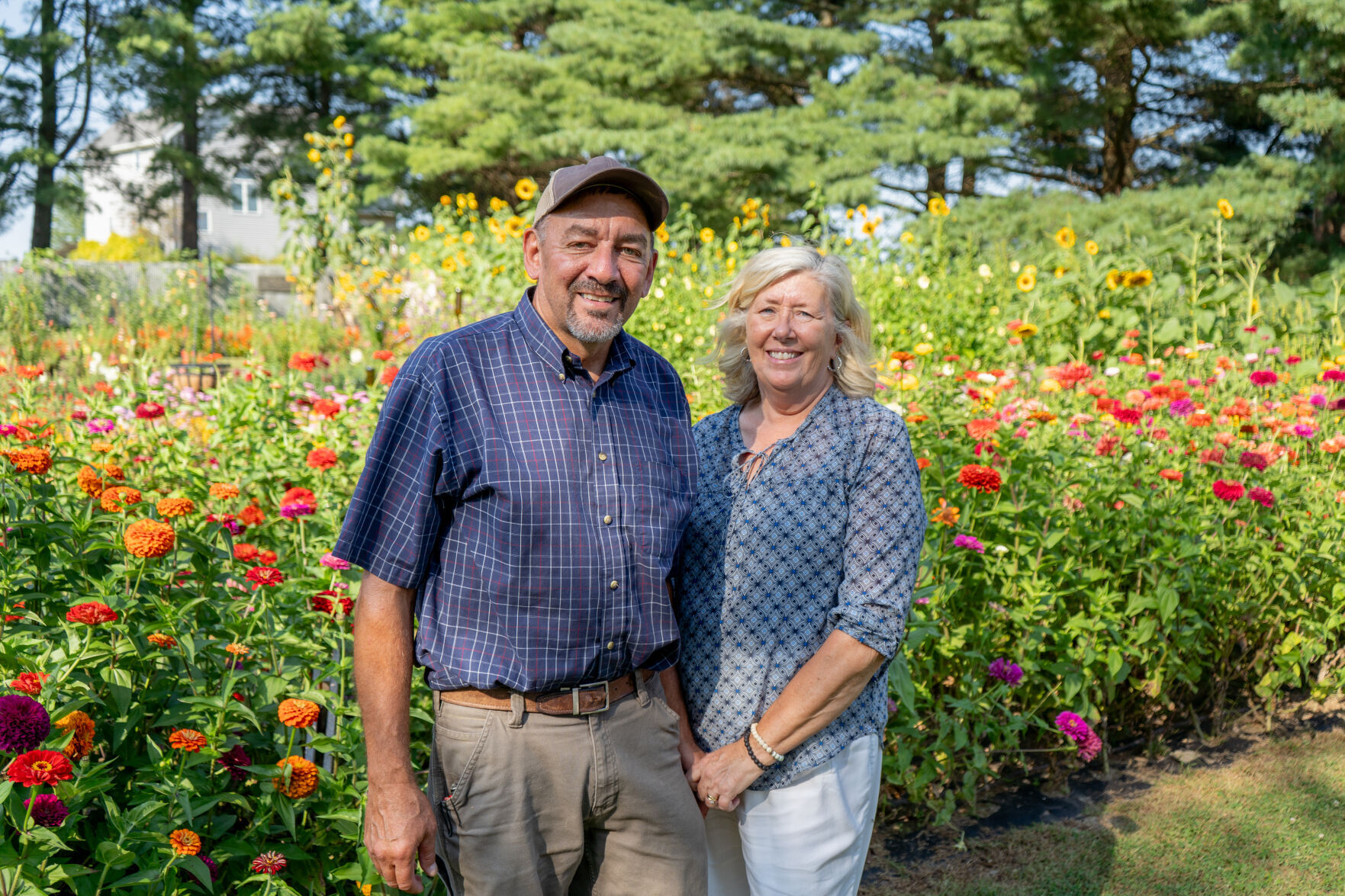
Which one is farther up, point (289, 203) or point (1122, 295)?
point (289, 203)

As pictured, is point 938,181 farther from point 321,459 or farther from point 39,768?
point 39,768

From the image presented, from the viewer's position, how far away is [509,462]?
164cm

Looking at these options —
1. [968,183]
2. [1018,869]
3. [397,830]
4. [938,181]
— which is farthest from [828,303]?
[938,181]

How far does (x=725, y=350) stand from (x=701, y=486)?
0.34 metres

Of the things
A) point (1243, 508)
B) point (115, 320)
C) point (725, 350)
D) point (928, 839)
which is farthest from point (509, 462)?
point (115, 320)

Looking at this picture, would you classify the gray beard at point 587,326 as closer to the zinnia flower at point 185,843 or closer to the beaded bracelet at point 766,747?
the beaded bracelet at point 766,747

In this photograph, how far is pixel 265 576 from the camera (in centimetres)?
210

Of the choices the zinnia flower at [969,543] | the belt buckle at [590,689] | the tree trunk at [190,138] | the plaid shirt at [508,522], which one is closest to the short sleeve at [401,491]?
the plaid shirt at [508,522]

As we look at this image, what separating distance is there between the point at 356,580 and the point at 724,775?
110cm

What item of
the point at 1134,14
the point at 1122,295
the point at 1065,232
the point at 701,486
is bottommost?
the point at 701,486

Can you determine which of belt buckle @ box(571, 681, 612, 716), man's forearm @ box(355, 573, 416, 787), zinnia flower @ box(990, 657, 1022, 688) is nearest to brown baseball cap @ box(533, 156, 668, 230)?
man's forearm @ box(355, 573, 416, 787)

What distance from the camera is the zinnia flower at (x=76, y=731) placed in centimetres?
169

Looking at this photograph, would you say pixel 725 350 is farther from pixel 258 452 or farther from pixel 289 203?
pixel 289 203

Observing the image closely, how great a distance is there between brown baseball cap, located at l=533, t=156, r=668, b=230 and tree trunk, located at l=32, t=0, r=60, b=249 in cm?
2290
